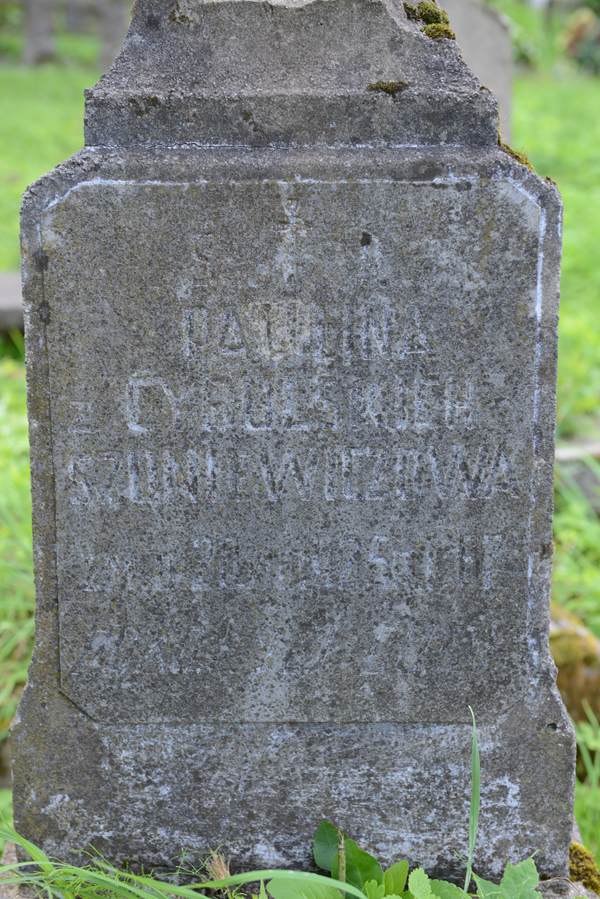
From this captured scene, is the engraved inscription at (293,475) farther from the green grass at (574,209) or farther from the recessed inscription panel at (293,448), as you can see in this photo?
the green grass at (574,209)

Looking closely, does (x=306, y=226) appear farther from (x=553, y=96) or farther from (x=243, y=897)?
(x=553, y=96)

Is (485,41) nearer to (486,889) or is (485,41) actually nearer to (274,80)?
(274,80)

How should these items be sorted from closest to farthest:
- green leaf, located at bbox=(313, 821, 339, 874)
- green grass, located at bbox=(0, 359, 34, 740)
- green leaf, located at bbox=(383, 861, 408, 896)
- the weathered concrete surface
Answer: green leaf, located at bbox=(383, 861, 408, 896) → green leaf, located at bbox=(313, 821, 339, 874) → green grass, located at bbox=(0, 359, 34, 740) → the weathered concrete surface

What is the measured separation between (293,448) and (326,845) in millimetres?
703

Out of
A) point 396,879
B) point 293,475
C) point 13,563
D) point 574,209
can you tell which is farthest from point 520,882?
point 574,209

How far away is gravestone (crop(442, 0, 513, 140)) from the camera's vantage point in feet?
15.3

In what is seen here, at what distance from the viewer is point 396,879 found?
177 centimetres

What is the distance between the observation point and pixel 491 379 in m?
1.77

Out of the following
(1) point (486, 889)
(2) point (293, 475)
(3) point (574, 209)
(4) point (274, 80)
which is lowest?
(1) point (486, 889)

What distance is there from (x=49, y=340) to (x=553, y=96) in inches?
474

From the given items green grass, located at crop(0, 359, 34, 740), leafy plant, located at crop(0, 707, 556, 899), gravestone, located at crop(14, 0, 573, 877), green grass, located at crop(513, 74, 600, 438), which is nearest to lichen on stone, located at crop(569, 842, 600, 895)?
gravestone, located at crop(14, 0, 573, 877)

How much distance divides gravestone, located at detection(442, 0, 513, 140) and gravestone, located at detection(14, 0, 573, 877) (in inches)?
124

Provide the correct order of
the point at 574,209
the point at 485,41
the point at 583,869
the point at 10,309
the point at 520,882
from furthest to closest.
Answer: the point at 574,209, the point at 10,309, the point at 485,41, the point at 583,869, the point at 520,882

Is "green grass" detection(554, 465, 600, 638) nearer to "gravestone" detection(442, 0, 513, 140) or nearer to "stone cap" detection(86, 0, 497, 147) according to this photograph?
"gravestone" detection(442, 0, 513, 140)
